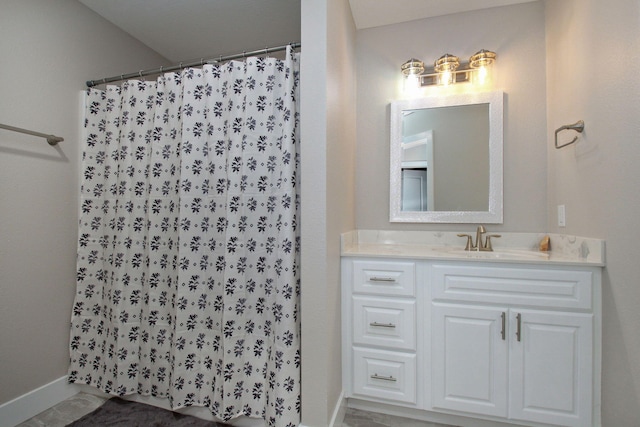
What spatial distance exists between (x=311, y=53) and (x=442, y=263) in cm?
129

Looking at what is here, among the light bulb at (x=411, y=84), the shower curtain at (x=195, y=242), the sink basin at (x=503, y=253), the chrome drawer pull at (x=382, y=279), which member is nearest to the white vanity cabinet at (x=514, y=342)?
the sink basin at (x=503, y=253)

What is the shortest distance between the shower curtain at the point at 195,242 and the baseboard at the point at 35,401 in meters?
0.07

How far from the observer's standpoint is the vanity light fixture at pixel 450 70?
1859 mm

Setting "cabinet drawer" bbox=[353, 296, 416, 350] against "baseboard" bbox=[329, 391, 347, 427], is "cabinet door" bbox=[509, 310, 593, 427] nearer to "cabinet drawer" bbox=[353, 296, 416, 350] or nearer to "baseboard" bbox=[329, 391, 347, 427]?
"cabinet drawer" bbox=[353, 296, 416, 350]

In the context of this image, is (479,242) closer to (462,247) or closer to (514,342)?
(462,247)

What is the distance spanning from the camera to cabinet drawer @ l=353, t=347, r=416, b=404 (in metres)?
1.54

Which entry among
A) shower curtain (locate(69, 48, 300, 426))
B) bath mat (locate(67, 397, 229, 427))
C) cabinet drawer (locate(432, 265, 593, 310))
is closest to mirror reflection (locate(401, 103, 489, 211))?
cabinet drawer (locate(432, 265, 593, 310))

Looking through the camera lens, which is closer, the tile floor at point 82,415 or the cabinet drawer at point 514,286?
the cabinet drawer at point 514,286

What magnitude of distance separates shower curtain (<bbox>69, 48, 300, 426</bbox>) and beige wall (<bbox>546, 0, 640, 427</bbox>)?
4.72 feet

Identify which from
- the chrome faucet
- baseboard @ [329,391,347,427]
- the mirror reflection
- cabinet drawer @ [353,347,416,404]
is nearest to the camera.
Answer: baseboard @ [329,391,347,427]

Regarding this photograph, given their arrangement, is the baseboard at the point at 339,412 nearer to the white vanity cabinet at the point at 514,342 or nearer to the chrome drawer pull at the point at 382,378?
the chrome drawer pull at the point at 382,378

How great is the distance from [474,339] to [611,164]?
1.04 m

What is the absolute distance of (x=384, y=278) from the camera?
1571 mm

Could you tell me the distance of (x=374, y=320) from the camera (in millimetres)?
1581
